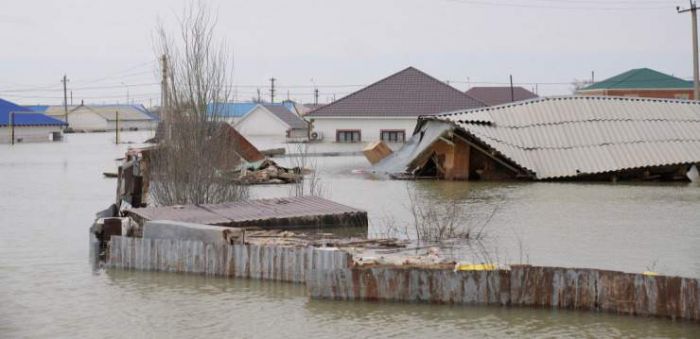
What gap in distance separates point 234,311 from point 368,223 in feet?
23.3

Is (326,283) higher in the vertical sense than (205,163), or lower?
lower

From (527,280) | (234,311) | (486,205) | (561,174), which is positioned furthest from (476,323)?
(561,174)

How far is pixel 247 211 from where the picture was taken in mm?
18422

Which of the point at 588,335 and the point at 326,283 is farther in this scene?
the point at 326,283

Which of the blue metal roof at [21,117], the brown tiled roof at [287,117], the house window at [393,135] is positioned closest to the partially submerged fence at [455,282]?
the house window at [393,135]

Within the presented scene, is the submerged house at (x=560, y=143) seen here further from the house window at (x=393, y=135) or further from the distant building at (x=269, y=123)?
the distant building at (x=269, y=123)

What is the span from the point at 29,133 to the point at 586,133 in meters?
51.0

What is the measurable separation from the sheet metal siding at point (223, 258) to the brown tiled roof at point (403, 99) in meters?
40.7

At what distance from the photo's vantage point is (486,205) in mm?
22625

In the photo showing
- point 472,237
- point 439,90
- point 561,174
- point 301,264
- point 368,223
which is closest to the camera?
point 301,264

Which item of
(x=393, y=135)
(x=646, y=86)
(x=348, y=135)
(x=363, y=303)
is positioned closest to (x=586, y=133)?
(x=363, y=303)

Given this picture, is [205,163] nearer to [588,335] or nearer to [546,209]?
[546,209]

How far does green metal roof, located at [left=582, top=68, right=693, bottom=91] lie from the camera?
7206cm

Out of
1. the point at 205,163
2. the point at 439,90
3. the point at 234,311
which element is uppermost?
the point at 439,90
